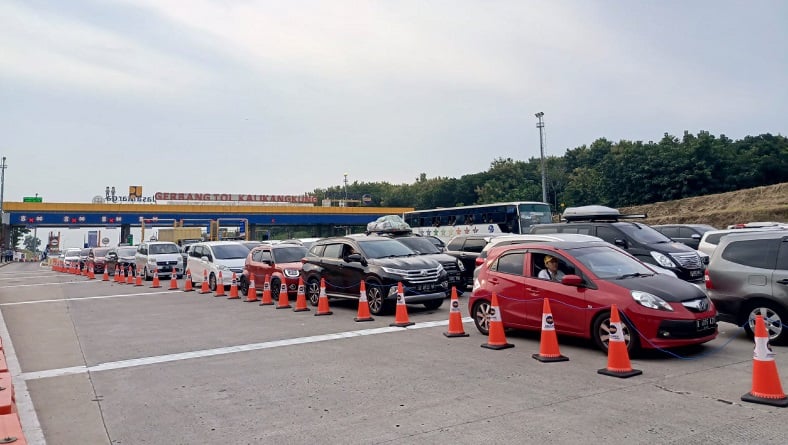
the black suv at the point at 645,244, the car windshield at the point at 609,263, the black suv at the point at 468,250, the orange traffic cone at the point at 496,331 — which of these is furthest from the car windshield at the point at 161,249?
the car windshield at the point at 609,263

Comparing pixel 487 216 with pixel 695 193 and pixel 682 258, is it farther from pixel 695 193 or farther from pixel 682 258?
pixel 695 193

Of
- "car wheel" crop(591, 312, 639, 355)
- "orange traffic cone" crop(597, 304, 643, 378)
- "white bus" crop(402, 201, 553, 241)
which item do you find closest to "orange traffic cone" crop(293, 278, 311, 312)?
"car wheel" crop(591, 312, 639, 355)

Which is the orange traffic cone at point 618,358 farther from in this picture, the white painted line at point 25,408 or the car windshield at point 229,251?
the car windshield at point 229,251

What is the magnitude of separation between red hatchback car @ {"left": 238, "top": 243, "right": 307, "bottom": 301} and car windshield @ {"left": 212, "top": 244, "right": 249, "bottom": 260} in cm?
251

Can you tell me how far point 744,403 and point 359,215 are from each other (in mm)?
74652

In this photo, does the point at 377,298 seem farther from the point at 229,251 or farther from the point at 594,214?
the point at 229,251

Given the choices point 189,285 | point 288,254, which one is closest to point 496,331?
point 288,254

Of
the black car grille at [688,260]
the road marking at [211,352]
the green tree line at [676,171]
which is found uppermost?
the green tree line at [676,171]

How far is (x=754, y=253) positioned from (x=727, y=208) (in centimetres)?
4830

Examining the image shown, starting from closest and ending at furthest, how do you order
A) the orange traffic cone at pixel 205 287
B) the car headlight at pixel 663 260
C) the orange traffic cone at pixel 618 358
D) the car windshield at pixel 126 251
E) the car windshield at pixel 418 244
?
the orange traffic cone at pixel 618 358, the car headlight at pixel 663 260, the car windshield at pixel 418 244, the orange traffic cone at pixel 205 287, the car windshield at pixel 126 251

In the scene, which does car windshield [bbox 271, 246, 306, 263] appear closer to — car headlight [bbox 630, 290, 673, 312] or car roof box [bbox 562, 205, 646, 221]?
car roof box [bbox 562, 205, 646, 221]

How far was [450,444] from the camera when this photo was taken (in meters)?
5.22

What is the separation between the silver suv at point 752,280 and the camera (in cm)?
893

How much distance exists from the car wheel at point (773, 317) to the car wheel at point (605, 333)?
7.62 feet
